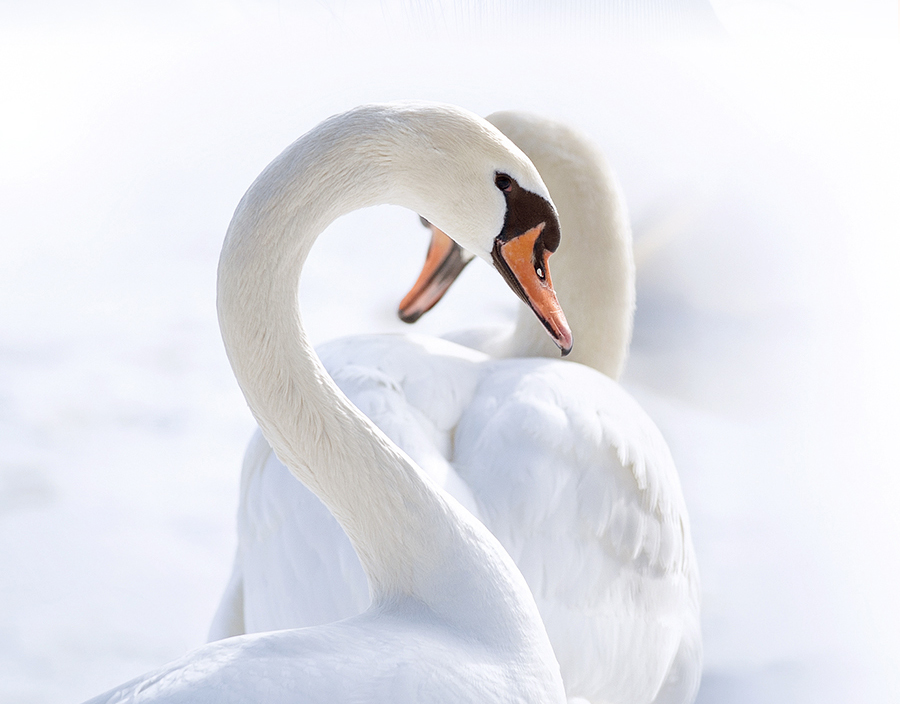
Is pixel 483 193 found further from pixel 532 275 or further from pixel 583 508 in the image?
pixel 583 508

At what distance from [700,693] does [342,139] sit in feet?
3.82

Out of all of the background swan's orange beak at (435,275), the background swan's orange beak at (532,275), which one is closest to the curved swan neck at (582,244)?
the background swan's orange beak at (435,275)

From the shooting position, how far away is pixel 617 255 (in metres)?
1.07

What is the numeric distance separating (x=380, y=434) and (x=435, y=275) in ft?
1.82

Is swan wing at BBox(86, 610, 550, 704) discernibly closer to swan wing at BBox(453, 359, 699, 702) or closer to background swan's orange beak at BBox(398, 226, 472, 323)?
swan wing at BBox(453, 359, 699, 702)

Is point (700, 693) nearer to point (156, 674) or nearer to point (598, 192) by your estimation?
point (598, 192)

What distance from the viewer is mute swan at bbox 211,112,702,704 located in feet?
2.53

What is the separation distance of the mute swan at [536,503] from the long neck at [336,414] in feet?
0.58

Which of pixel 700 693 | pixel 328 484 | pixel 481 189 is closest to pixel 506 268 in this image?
pixel 481 189

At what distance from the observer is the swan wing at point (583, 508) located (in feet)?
2.56

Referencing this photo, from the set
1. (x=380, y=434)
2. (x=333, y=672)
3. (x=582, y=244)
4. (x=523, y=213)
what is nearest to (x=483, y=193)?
(x=523, y=213)

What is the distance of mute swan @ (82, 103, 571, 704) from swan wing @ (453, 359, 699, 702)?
0.19 m

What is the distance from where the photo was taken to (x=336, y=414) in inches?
22.3

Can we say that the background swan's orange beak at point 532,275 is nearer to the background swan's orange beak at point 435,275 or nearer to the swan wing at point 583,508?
the swan wing at point 583,508
